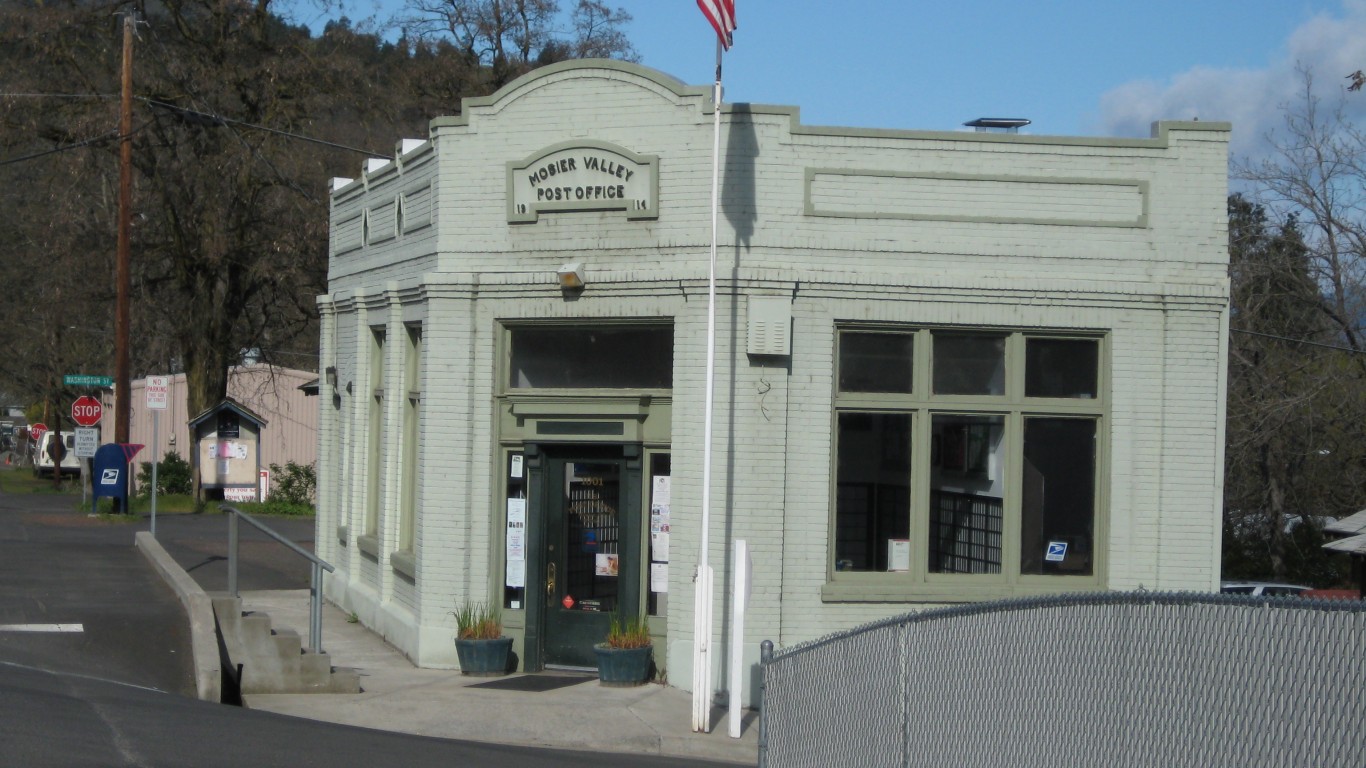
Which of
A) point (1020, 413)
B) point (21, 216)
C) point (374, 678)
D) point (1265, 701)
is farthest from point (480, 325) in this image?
point (21, 216)

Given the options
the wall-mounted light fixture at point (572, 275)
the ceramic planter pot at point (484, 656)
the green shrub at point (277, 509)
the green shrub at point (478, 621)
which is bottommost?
the green shrub at point (277, 509)

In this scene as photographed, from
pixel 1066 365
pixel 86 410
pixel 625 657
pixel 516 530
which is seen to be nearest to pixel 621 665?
pixel 625 657

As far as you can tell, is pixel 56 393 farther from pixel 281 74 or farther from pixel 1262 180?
pixel 1262 180

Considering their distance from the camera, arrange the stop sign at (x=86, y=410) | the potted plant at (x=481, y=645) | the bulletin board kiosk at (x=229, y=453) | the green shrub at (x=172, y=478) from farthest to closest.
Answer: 1. the green shrub at (x=172, y=478)
2. the bulletin board kiosk at (x=229, y=453)
3. the stop sign at (x=86, y=410)
4. the potted plant at (x=481, y=645)

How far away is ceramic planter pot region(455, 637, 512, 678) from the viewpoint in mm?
13383

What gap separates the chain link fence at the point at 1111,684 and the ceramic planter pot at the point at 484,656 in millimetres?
5972

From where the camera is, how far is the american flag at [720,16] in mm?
12156

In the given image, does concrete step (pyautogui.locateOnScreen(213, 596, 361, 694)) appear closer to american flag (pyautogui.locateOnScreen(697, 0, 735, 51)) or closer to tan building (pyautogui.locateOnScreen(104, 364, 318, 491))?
american flag (pyautogui.locateOnScreen(697, 0, 735, 51))

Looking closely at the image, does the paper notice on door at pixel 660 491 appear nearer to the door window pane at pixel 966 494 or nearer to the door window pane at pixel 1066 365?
the door window pane at pixel 966 494

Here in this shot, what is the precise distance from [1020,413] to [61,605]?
996 centimetres

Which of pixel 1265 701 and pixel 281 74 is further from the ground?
pixel 281 74

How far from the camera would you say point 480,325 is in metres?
13.9

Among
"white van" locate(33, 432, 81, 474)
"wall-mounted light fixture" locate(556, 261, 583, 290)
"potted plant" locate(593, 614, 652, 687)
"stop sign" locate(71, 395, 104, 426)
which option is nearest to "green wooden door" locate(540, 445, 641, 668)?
"potted plant" locate(593, 614, 652, 687)

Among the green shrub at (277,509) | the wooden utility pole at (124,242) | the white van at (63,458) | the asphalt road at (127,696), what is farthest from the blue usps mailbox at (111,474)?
the white van at (63,458)
